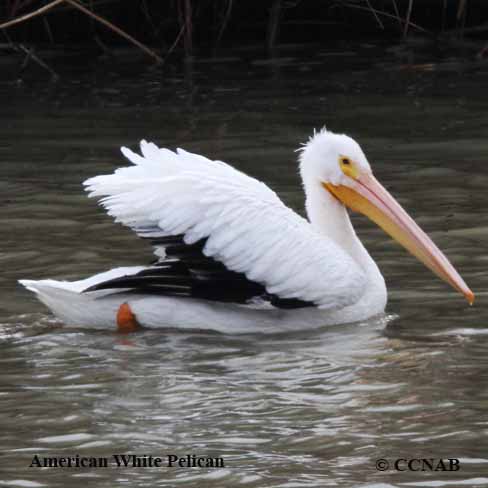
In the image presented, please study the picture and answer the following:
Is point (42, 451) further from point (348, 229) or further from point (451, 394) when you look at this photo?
point (348, 229)

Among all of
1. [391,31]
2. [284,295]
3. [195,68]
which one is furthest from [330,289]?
[391,31]

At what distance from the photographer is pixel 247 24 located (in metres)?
13.3

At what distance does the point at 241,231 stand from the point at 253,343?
43 centimetres

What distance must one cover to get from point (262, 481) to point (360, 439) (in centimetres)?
46

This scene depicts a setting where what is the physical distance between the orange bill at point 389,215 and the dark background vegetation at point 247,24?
6187 mm

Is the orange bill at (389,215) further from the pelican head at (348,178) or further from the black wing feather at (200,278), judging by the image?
the black wing feather at (200,278)

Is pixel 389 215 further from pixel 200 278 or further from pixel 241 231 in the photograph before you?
pixel 200 278

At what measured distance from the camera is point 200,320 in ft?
19.2

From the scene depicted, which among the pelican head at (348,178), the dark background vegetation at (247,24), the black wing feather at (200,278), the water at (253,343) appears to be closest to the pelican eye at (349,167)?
the pelican head at (348,178)

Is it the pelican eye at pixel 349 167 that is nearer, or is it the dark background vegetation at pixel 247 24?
the pelican eye at pixel 349 167

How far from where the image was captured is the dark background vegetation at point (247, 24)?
12594 millimetres

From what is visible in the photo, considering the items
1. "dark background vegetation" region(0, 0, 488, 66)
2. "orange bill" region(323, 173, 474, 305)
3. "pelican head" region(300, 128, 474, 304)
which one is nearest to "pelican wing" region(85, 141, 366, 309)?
"orange bill" region(323, 173, 474, 305)

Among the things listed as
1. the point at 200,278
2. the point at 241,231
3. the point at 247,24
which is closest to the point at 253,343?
the point at 200,278

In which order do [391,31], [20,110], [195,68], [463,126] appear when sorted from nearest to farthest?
1. [463,126]
2. [20,110]
3. [195,68]
4. [391,31]
